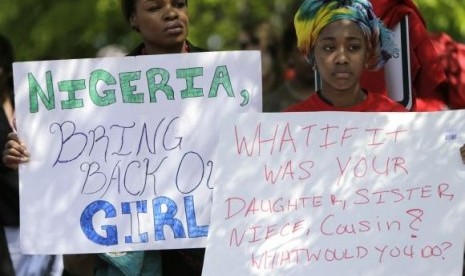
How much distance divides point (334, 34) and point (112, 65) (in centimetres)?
81

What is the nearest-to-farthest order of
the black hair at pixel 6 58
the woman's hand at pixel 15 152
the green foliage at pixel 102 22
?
1. the woman's hand at pixel 15 152
2. the black hair at pixel 6 58
3. the green foliage at pixel 102 22

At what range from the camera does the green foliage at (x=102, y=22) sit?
10.8 metres

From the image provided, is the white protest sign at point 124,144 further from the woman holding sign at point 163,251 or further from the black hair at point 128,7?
the black hair at point 128,7

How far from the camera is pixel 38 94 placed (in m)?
5.98

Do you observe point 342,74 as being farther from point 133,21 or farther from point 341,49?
point 133,21

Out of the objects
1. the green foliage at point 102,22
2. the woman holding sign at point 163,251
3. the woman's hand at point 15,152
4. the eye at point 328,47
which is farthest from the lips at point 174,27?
the green foliage at point 102,22

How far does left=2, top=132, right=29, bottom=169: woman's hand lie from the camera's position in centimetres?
591

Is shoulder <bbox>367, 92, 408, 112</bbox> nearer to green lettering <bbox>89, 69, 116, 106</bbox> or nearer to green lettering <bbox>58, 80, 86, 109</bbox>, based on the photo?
green lettering <bbox>89, 69, 116, 106</bbox>

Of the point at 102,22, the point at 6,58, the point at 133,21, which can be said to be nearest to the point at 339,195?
the point at 133,21

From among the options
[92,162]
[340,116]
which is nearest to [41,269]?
[92,162]

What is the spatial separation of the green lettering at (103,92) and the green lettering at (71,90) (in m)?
0.03

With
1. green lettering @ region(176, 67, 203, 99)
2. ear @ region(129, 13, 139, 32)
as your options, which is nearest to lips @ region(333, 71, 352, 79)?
green lettering @ region(176, 67, 203, 99)

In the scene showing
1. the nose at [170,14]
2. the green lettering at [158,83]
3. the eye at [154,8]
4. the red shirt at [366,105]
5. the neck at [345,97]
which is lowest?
the red shirt at [366,105]

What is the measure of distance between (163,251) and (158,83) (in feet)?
2.03
